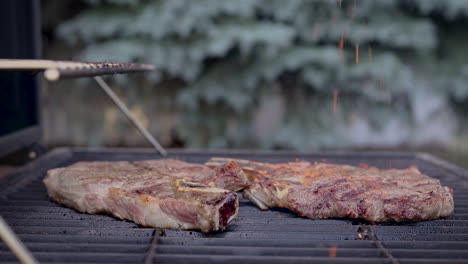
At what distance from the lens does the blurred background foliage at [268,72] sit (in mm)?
5854

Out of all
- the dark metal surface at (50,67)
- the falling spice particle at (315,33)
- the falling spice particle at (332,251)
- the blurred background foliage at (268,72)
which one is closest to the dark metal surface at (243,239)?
the falling spice particle at (332,251)

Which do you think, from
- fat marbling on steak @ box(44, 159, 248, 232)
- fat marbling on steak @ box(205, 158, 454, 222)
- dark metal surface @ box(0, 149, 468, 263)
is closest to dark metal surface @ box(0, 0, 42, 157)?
fat marbling on steak @ box(44, 159, 248, 232)

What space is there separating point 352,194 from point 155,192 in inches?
33.8

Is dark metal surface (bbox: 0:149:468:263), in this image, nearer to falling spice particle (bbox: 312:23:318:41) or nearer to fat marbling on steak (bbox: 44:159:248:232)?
fat marbling on steak (bbox: 44:159:248:232)

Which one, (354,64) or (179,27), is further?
(354,64)

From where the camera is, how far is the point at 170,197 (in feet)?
7.14

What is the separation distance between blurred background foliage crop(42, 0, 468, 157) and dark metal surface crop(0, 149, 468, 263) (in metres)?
3.51

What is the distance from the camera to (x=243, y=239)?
2.00 meters

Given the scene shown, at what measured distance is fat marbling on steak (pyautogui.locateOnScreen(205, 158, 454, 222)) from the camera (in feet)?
7.31

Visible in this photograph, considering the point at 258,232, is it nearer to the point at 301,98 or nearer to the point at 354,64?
the point at 354,64

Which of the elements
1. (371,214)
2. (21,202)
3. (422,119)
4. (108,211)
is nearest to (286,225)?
(371,214)

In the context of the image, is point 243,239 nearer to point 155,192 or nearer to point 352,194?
point 155,192

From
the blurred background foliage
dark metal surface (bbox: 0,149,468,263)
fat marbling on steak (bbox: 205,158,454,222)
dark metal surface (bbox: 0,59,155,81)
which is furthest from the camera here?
the blurred background foliage

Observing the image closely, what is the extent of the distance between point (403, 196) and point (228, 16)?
13.4 feet
